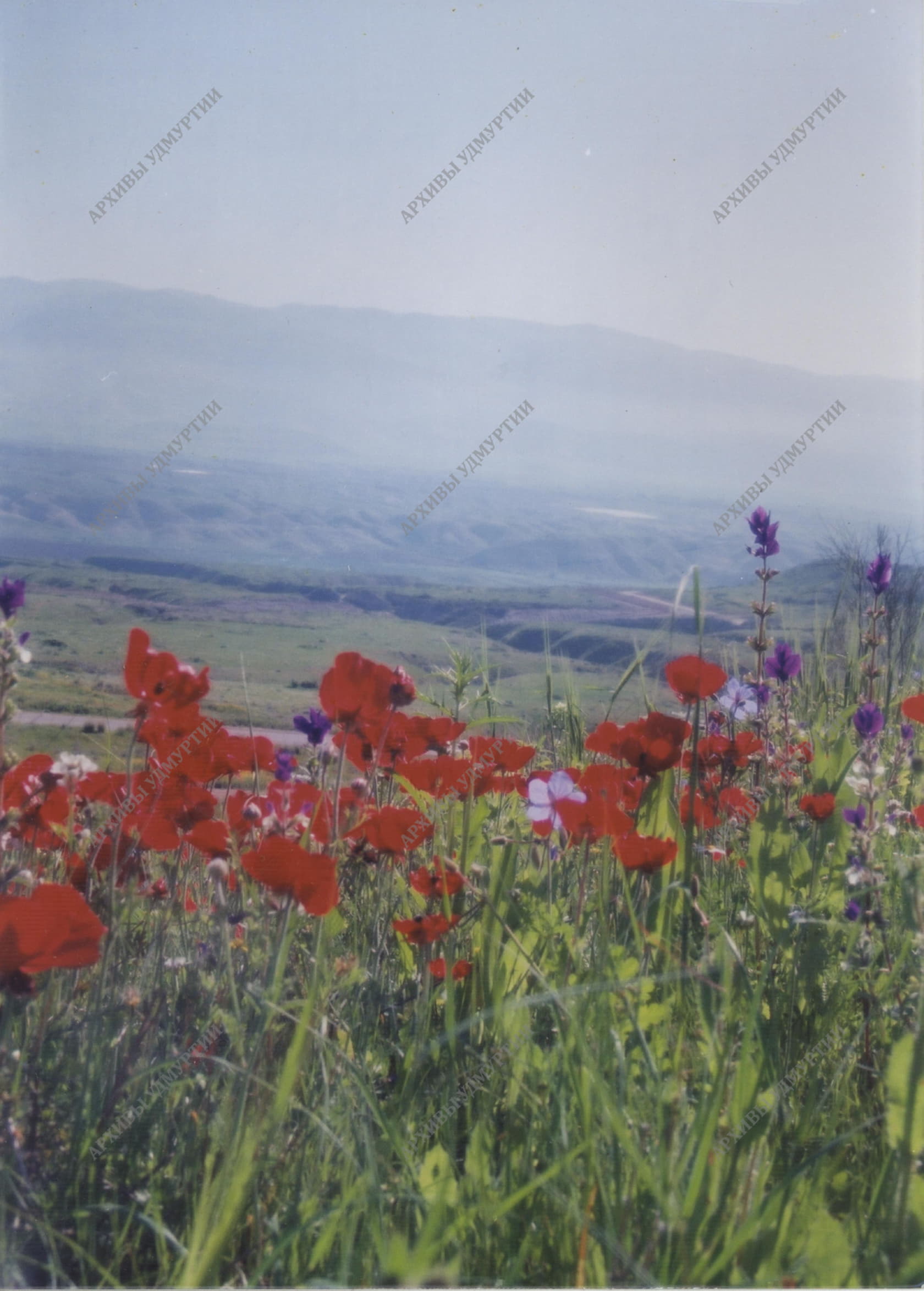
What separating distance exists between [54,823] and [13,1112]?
0.52m

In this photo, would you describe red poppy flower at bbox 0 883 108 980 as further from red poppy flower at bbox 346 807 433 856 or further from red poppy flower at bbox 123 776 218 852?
red poppy flower at bbox 346 807 433 856

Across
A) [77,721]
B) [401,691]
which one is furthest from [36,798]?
[401,691]

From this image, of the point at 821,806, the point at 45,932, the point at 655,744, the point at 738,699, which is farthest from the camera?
the point at 738,699

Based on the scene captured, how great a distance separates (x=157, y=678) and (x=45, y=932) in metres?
0.34

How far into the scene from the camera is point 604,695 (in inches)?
83.7

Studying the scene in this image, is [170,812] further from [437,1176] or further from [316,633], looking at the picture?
[316,633]

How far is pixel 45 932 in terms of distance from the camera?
35.4 inches

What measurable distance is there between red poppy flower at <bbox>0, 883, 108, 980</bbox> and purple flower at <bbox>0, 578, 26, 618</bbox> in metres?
0.37

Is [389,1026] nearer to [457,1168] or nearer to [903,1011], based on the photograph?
[457,1168]

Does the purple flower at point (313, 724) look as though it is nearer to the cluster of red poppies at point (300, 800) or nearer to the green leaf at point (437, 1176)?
the cluster of red poppies at point (300, 800)

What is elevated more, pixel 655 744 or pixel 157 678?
pixel 157 678

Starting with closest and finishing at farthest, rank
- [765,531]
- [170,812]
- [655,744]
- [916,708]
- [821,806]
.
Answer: [170,812] → [655,744] → [916,708] → [821,806] → [765,531]

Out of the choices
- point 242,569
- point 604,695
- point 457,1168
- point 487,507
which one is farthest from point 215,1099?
point 487,507

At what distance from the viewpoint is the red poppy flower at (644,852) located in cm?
129
